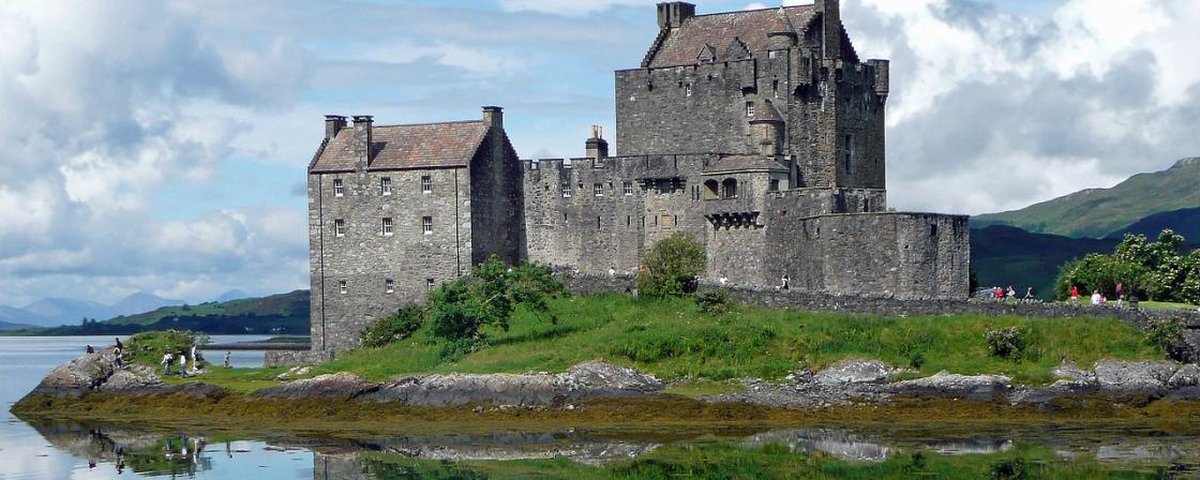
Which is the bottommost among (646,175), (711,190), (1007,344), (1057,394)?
(1057,394)

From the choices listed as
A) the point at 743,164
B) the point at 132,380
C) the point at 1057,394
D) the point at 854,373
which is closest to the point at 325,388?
the point at 132,380

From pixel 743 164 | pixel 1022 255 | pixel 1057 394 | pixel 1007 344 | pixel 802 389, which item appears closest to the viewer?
pixel 1057 394

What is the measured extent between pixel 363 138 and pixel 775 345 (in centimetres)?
2334

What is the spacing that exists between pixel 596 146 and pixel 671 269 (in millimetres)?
10955

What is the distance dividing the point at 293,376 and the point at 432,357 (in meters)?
5.52

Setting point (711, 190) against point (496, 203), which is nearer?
point (711, 190)

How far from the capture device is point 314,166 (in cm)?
8369

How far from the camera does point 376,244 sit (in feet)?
271

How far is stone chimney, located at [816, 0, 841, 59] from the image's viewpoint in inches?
3194

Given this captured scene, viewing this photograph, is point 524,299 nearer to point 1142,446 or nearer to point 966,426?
point 966,426

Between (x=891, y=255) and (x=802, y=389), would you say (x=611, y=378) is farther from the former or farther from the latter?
(x=891, y=255)

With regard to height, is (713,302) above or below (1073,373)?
above

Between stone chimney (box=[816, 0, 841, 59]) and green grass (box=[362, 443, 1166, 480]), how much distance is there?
29.4 m

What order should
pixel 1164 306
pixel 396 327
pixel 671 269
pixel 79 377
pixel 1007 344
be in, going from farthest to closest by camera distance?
pixel 396 327
pixel 79 377
pixel 671 269
pixel 1164 306
pixel 1007 344
